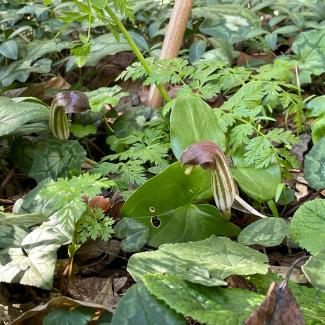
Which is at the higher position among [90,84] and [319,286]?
[319,286]

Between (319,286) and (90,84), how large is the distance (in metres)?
1.54

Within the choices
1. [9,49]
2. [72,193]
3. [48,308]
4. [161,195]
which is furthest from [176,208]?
[9,49]

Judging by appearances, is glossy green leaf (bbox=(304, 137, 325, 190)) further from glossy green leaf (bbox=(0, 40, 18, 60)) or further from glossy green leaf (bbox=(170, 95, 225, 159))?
glossy green leaf (bbox=(0, 40, 18, 60))

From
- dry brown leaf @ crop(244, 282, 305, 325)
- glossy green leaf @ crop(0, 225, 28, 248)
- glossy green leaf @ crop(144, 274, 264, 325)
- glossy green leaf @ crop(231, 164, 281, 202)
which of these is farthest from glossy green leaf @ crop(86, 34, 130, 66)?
dry brown leaf @ crop(244, 282, 305, 325)


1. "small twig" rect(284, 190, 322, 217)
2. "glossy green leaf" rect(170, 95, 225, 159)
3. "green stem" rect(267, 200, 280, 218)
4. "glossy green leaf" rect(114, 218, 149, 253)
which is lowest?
"small twig" rect(284, 190, 322, 217)

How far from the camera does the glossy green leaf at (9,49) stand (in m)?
2.11

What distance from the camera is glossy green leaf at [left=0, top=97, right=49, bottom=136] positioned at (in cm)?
152

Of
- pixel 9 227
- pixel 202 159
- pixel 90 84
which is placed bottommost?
pixel 90 84

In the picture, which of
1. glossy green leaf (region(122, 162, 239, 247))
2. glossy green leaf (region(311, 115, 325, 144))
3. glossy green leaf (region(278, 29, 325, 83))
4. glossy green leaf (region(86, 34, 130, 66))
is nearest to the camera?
glossy green leaf (region(122, 162, 239, 247))

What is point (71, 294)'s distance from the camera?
126 centimetres

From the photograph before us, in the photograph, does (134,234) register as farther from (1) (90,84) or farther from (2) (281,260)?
(1) (90,84)

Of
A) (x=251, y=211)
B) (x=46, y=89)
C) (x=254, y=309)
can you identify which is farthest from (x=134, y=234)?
(x=46, y=89)

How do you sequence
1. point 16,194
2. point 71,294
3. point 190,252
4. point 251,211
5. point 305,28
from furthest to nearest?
point 305,28 → point 16,194 → point 251,211 → point 71,294 → point 190,252

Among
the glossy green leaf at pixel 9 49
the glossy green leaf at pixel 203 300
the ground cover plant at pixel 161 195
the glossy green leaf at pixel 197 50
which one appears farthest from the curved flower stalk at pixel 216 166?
the glossy green leaf at pixel 9 49
